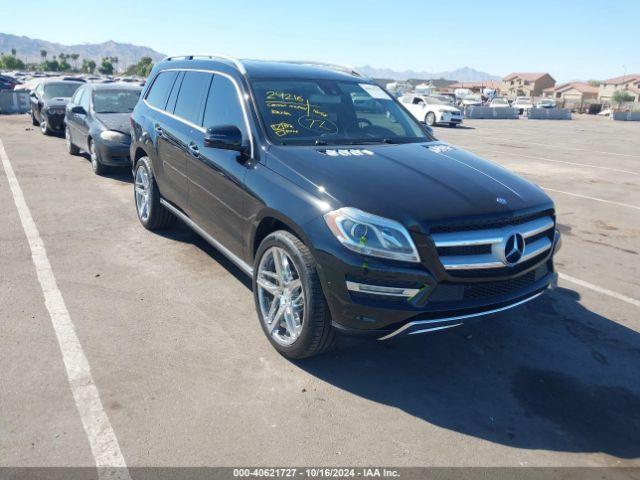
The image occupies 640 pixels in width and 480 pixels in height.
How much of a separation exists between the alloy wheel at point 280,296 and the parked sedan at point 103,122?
20.5ft

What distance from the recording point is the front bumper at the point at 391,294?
10.3 feet

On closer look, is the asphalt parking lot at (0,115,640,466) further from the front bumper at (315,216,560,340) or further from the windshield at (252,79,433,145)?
the windshield at (252,79,433,145)

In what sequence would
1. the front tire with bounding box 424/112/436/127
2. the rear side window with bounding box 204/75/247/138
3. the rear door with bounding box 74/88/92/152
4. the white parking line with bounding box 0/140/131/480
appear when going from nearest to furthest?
the white parking line with bounding box 0/140/131/480
the rear side window with bounding box 204/75/247/138
the rear door with bounding box 74/88/92/152
the front tire with bounding box 424/112/436/127

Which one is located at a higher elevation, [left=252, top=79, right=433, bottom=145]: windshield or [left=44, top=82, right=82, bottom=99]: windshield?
[left=252, top=79, right=433, bottom=145]: windshield

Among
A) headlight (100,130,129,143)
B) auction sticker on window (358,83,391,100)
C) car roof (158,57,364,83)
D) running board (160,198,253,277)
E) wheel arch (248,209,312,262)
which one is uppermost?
car roof (158,57,364,83)

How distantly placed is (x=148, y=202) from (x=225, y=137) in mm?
2676

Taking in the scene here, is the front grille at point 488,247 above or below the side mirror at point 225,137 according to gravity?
below

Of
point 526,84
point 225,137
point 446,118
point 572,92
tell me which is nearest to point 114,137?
point 225,137

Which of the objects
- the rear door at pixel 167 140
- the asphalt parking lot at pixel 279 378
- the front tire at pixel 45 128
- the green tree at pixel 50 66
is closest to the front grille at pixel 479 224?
the asphalt parking lot at pixel 279 378

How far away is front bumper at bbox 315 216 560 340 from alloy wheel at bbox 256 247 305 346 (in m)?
0.34

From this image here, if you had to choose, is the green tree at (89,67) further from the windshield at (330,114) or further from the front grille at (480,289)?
the front grille at (480,289)

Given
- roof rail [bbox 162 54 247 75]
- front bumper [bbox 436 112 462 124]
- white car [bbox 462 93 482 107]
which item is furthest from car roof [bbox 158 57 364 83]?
white car [bbox 462 93 482 107]

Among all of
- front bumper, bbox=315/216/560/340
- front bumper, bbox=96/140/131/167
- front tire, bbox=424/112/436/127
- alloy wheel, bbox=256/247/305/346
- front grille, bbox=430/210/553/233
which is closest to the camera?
front bumper, bbox=315/216/560/340

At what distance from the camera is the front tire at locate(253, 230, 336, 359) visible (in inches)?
132
